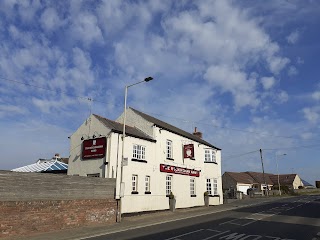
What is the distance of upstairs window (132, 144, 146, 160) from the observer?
25.7m

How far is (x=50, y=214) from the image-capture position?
53.3ft

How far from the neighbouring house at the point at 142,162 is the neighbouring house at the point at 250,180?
1514 inches

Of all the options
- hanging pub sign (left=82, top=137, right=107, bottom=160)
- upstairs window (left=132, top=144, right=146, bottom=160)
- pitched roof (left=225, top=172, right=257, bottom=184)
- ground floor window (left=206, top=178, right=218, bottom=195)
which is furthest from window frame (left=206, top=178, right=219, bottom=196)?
pitched roof (left=225, top=172, right=257, bottom=184)

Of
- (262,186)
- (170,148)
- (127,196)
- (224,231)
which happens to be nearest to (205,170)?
(170,148)

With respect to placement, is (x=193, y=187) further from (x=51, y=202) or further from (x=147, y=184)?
(x=51, y=202)

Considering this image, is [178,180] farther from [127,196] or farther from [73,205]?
[73,205]

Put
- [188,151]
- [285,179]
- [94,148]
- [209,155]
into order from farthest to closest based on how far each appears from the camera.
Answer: [285,179], [209,155], [188,151], [94,148]

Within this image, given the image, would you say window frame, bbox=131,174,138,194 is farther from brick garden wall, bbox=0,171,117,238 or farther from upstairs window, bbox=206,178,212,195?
upstairs window, bbox=206,178,212,195

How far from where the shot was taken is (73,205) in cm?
1759

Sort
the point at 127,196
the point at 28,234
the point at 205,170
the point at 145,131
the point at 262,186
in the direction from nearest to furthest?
the point at 28,234
the point at 127,196
the point at 145,131
the point at 205,170
the point at 262,186

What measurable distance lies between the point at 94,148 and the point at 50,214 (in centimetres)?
845

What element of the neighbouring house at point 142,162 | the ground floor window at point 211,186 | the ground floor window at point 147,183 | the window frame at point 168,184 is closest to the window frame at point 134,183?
the neighbouring house at point 142,162

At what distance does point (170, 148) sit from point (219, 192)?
36.2 ft

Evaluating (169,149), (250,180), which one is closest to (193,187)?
(169,149)
